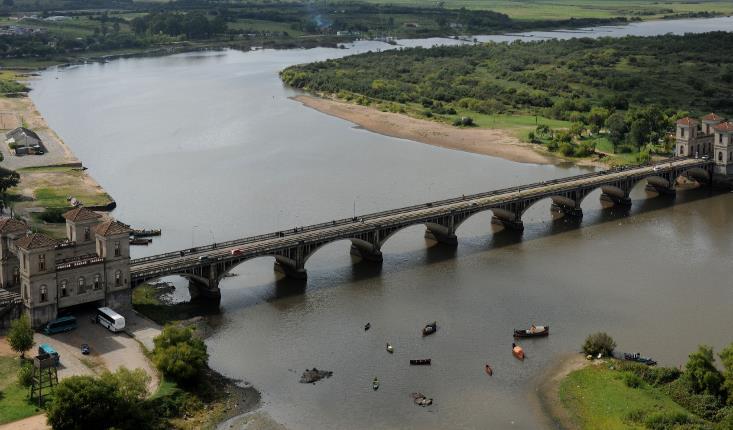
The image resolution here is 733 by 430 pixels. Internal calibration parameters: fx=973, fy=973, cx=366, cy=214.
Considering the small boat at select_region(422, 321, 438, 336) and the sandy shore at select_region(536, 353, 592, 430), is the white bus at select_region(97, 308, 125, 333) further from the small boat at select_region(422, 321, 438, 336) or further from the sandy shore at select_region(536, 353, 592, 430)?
the sandy shore at select_region(536, 353, 592, 430)

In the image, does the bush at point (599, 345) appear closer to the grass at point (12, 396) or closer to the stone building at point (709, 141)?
the grass at point (12, 396)

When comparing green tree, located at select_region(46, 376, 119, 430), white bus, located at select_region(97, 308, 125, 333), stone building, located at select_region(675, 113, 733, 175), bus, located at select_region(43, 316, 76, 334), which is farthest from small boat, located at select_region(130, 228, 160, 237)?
stone building, located at select_region(675, 113, 733, 175)

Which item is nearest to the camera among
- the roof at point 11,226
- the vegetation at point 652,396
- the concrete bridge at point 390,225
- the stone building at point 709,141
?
the vegetation at point 652,396

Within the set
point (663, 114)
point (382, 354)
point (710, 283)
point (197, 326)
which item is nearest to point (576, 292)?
point (710, 283)

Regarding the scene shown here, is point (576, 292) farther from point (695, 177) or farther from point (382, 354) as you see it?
point (695, 177)

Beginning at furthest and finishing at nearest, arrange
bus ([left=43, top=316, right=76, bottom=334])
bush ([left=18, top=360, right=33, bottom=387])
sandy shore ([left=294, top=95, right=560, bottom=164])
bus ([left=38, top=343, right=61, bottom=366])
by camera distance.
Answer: sandy shore ([left=294, top=95, right=560, bottom=164]) → bus ([left=43, top=316, right=76, bottom=334]) → bus ([left=38, top=343, right=61, bottom=366]) → bush ([left=18, top=360, right=33, bottom=387])

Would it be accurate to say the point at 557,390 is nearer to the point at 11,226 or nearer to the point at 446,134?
the point at 11,226

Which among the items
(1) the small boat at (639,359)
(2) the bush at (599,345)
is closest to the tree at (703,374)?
(1) the small boat at (639,359)
